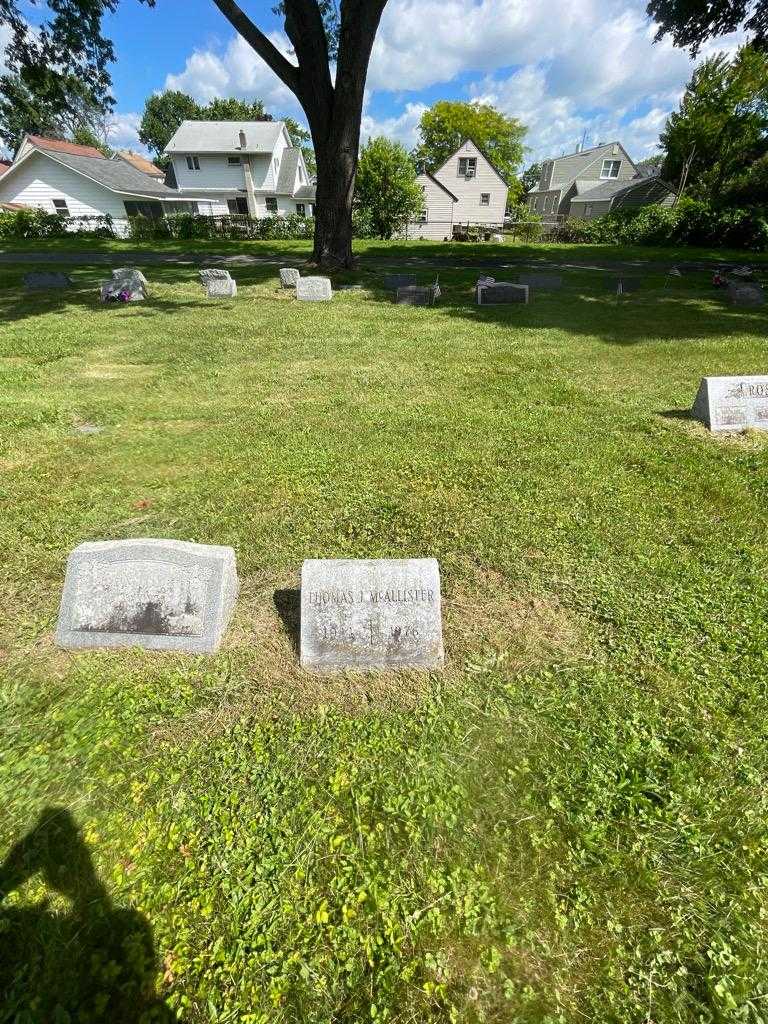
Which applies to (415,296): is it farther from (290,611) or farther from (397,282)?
(290,611)

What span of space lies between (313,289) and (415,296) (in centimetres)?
305

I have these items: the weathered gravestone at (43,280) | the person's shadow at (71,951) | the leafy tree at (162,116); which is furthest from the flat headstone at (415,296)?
the leafy tree at (162,116)

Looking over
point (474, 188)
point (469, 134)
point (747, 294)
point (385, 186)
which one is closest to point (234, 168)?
point (385, 186)

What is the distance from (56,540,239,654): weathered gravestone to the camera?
3.10 m

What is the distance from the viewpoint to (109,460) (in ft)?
18.4

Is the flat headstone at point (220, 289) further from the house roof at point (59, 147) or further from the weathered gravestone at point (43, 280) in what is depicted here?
the house roof at point (59, 147)

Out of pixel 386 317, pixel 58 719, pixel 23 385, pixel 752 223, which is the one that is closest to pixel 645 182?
pixel 752 223

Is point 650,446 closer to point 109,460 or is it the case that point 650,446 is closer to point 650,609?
point 650,609

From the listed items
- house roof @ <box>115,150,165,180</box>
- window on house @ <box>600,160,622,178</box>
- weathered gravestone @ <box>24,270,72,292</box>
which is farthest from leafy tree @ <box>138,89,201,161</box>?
weathered gravestone @ <box>24,270,72,292</box>

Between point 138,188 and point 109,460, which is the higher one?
point 138,188

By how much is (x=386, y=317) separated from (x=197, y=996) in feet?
40.9

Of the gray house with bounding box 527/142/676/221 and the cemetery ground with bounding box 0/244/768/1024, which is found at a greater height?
Result: the gray house with bounding box 527/142/676/221

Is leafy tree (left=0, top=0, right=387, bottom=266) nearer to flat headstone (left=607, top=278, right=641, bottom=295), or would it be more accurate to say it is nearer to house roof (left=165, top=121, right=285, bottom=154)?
flat headstone (left=607, top=278, right=641, bottom=295)

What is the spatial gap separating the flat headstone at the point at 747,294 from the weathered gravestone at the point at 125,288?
17130 mm
